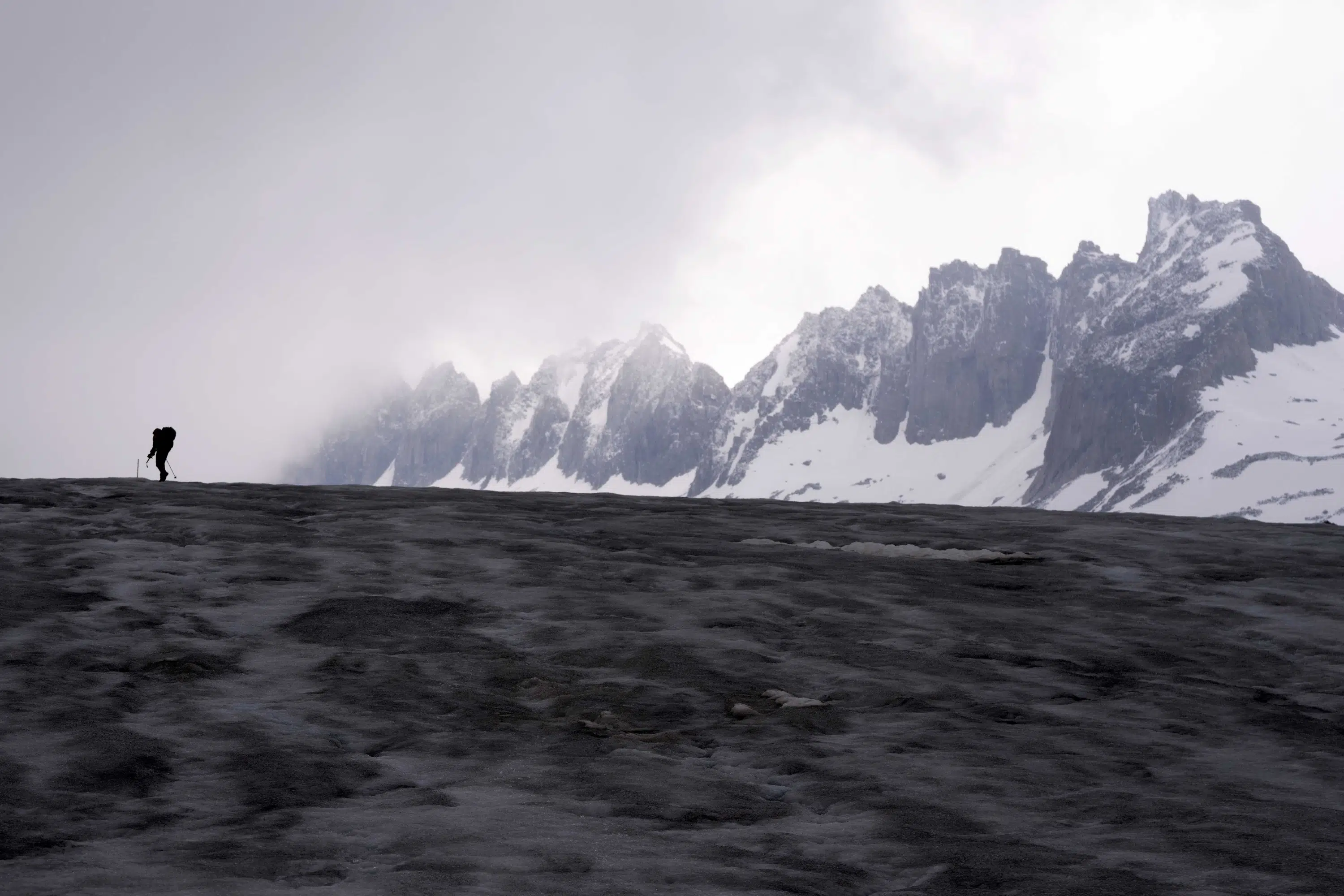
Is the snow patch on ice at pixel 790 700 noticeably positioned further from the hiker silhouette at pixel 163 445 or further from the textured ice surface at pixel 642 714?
the hiker silhouette at pixel 163 445

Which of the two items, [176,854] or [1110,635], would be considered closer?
[176,854]

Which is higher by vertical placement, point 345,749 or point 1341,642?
point 1341,642

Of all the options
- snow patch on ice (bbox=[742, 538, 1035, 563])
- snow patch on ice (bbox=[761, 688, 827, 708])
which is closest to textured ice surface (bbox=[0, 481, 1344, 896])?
snow patch on ice (bbox=[761, 688, 827, 708])

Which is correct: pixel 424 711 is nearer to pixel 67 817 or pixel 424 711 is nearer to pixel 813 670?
pixel 67 817

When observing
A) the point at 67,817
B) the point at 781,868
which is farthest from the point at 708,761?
the point at 67,817

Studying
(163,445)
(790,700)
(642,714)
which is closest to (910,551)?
(790,700)

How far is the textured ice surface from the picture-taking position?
20.0 feet

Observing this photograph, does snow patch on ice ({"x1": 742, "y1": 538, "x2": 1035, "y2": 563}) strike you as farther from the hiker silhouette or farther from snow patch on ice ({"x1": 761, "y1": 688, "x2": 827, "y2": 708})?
the hiker silhouette

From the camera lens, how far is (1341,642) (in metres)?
11.1

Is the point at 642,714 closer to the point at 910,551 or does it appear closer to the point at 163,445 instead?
the point at 910,551

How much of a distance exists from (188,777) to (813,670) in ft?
15.9

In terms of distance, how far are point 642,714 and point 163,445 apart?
2291cm

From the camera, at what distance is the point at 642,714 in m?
8.70

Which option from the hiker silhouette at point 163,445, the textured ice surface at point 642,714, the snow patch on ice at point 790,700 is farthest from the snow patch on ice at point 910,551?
the hiker silhouette at point 163,445
